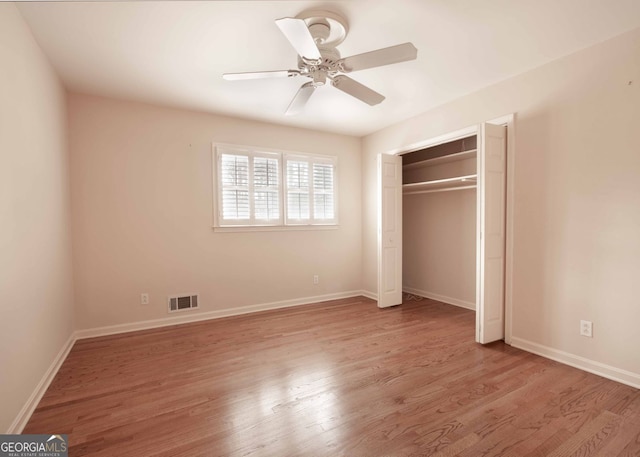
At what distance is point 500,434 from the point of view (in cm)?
179

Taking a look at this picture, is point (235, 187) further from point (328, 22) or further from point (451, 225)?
point (451, 225)

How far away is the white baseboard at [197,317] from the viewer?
11.4ft

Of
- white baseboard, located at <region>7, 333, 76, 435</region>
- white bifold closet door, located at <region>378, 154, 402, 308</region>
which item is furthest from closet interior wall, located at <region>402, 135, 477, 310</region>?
white baseboard, located at <region>7, 333, 76, 435</region>

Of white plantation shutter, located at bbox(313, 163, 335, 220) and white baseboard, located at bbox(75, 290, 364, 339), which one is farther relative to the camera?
white plantation shutter, located at bbox(313, 163, 335, 220)

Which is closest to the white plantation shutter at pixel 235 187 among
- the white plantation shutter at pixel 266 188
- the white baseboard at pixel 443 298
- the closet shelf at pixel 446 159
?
the white plantation shutter at pixel 266 188

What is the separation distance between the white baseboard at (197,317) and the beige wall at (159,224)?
0.06 m

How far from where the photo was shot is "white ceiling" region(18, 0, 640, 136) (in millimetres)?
2047

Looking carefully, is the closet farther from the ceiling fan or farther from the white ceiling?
the ceiling fan

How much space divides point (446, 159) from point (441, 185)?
1.24ft

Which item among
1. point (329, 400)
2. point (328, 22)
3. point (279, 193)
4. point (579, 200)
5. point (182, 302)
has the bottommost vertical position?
point (329, 400)

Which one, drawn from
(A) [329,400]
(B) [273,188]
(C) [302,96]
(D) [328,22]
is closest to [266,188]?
(B) [273,188]

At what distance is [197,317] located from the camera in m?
3.96

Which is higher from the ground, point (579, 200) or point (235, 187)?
point (235, 187)

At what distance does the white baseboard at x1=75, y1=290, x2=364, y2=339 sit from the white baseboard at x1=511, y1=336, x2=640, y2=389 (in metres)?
2.64
